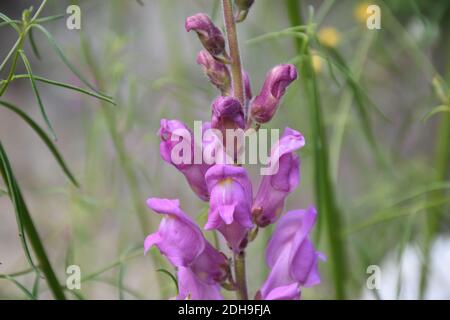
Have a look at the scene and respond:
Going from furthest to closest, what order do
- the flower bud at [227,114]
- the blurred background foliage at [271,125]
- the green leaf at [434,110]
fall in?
1. the blurred background foliage at [271,125]
2. the green leaf at [434,110]
3. the flower bud at [227,114]

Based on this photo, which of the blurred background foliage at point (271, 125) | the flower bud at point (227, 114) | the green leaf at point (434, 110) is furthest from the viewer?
the blurred background foliage at point (271, 125)

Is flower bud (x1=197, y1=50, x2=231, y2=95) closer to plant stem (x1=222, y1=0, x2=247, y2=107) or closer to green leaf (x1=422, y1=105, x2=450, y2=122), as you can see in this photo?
plant stem (x1=222, y1=0, x2=247, y2=107)

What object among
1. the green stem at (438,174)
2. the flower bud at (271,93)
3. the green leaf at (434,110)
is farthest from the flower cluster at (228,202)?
the green stem at (438,174)

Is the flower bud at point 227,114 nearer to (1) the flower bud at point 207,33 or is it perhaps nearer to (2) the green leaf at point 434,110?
(1) the flower bud at point 207,33

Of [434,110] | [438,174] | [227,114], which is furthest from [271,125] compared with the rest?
[227,114]

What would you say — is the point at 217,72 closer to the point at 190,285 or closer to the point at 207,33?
the point at 207,33
